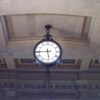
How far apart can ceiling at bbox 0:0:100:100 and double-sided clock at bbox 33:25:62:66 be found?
0.40 m

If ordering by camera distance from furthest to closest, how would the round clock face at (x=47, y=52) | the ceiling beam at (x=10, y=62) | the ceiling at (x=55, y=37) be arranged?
the ceiling beam at (x=10, y=62), the round clock face at (x=47, y=52), the ceiling at (x=55, y=37)

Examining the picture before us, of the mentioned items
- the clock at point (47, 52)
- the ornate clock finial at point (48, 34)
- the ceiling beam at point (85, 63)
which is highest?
the ornate clock finial at point (48, 34)

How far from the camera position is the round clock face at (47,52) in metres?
4.50

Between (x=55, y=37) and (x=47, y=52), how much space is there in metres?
0.62

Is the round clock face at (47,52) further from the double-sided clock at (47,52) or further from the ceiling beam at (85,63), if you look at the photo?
the ceiling beam at (85,63)

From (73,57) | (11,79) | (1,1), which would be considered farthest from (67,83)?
(1,1)

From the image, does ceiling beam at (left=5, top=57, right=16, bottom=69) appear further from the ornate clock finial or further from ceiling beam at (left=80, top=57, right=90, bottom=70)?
ceiling beam at (left=80, top=57, right=90, bottom=70)

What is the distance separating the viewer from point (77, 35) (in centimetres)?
505

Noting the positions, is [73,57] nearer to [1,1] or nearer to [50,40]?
[50,40]

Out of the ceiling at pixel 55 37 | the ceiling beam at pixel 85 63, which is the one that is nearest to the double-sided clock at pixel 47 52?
the ceiling at pixel 55 37

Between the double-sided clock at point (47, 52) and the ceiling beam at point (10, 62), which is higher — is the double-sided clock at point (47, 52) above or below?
above

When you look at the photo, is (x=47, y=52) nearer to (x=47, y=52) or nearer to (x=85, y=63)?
(x=47, y=52)

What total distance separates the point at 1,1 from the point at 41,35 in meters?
1.15

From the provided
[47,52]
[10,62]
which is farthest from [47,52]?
[10,62]
